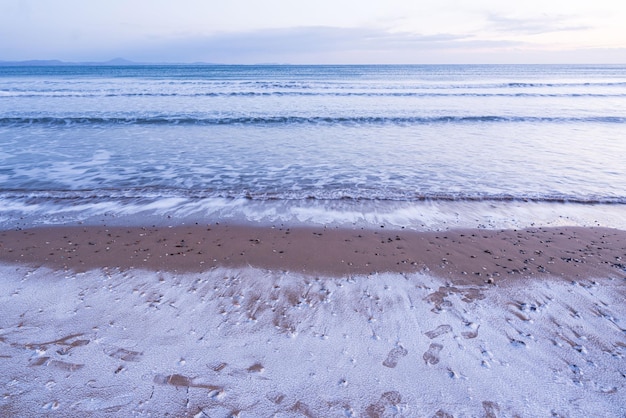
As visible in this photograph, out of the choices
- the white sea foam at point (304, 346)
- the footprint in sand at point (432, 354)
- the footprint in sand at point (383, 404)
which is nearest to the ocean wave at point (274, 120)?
the white sea foam at point (304, 346)

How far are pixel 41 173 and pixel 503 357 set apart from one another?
12622 millimetres

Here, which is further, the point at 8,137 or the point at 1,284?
the point at 8,137

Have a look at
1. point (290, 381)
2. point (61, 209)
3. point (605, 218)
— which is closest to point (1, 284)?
point (61, 209)

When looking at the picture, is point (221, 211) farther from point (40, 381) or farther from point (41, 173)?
point (41, 173)

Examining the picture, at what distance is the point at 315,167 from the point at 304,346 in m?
8.16

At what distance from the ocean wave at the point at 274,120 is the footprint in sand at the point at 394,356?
55.5ft

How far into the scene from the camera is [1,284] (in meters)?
5.66

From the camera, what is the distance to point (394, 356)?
4.21 m

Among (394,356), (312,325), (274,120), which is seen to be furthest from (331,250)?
(274,120)

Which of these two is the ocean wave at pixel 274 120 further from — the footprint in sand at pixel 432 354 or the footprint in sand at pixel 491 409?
the footprint in sand at pixel 491 409

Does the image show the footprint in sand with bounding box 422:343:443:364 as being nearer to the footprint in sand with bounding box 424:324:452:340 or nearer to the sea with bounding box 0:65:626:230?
the footprint in sand with bounding box 424:324:452:340

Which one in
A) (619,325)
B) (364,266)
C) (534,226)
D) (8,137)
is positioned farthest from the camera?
(8,137)

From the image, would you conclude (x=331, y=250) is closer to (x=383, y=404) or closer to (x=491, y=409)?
(x=383, y=404)

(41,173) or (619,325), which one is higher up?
(41,173)
